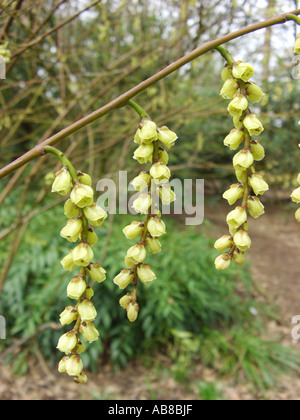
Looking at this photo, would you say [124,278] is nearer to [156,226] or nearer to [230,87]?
[156,226]

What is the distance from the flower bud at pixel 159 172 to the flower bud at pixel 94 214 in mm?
94

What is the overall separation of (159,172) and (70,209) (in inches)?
5.9

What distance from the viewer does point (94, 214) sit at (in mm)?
579

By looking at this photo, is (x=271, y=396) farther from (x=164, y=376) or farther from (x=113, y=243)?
(x=113, y=243)

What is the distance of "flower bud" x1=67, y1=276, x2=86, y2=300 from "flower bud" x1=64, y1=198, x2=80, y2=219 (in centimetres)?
11

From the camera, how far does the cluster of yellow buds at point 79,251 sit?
57cm

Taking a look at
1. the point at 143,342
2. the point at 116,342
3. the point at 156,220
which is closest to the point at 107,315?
the point at 116,342

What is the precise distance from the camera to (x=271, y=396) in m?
3.30

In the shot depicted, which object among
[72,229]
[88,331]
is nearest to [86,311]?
[88,331]

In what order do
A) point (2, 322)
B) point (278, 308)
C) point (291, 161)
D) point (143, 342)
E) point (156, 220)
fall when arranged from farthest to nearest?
point (291, 161) < point (278, 308) < point (143, 342) < point (2, 322) < point (156, 220)

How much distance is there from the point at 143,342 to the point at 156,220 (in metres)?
3.24

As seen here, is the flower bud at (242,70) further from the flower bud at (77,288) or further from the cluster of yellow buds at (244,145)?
the flower bud at (77,288)

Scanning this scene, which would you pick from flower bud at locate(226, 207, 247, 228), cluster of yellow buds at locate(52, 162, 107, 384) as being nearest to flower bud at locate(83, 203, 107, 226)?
cluster of yellow buds at locate(52, 162, 107, 384)
